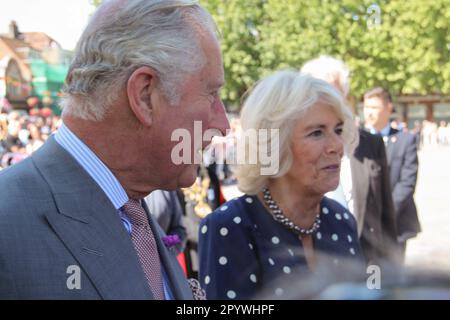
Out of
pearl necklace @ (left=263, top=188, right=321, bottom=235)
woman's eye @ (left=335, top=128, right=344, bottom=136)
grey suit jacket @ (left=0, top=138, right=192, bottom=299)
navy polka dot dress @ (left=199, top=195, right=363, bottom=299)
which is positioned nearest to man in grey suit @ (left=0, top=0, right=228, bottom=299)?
grey suit jacket @ (left=0, top=138, right=192, bottom=299)

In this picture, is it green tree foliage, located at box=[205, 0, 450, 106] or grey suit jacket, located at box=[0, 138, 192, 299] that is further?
green tree foliage, located at box=[205, 0, 450, 106]

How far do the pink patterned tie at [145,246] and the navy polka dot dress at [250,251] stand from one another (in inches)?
26.0

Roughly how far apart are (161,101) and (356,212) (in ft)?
7.49

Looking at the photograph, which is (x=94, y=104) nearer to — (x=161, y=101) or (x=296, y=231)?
(x=161, y=101)

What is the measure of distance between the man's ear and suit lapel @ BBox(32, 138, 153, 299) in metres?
0.18

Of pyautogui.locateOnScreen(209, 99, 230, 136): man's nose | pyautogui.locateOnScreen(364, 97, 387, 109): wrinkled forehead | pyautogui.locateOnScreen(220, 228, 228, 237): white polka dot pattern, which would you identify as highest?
pyautogui.locateOnScreen(209, 99, 230, 136): man's nose

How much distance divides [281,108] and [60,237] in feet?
4.62

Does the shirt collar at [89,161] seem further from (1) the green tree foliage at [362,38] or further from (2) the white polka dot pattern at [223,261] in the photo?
(1) the green tree foliage at [362,38]

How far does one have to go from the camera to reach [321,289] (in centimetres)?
80

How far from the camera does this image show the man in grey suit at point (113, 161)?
1.10 m

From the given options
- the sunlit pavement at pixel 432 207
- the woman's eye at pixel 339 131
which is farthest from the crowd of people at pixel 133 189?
the woman's eye at pixel 339 131

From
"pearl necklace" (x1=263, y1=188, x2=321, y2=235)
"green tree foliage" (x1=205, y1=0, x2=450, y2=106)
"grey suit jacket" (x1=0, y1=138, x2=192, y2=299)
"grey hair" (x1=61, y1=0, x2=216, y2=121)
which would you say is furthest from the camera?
"green tree foliage" (x1=205, y1=0, x2=450, y2=106)

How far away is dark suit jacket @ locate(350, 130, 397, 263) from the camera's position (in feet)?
11.1

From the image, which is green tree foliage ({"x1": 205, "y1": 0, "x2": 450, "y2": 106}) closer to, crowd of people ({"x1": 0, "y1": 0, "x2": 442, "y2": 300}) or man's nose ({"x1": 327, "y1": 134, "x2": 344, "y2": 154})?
man's nose ({"x1": 327, "y1": 134, "x2": 344, "y2": 154})
